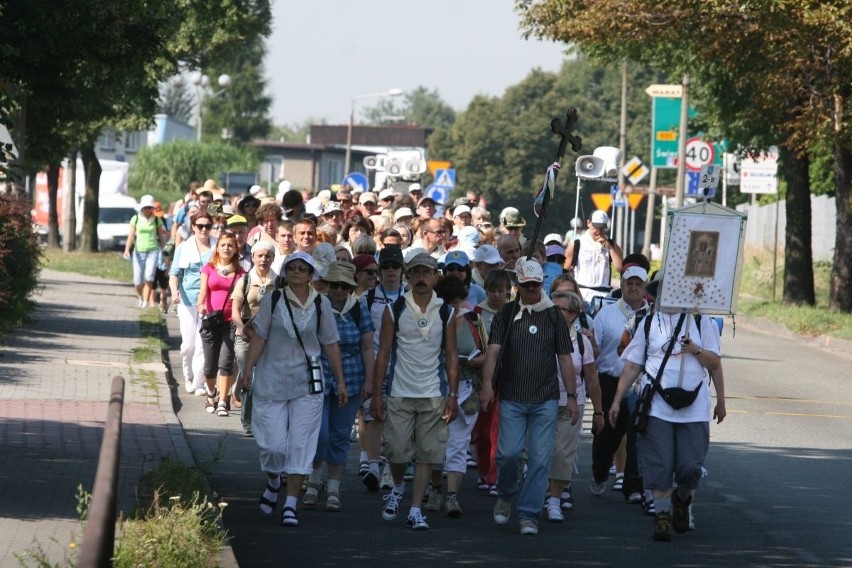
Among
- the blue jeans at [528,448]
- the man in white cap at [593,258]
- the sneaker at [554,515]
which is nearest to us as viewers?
the blue jeans at [528,448]

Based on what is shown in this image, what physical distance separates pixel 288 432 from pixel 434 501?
1165 millimetres

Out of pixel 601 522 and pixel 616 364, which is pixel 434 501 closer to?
pixel 601 522

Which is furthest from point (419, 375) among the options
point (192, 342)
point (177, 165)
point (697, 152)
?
point (177, 165)

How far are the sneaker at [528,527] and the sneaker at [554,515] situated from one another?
22.2 inches

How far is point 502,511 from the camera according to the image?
10.4m

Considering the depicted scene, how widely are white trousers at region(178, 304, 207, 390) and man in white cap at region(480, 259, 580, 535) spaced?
5.65 meters

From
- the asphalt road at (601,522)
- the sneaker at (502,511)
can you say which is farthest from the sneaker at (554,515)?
the sneaker at (502,511)

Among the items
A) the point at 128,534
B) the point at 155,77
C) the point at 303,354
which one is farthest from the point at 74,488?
the point at 155,77

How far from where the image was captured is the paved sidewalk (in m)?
8.76

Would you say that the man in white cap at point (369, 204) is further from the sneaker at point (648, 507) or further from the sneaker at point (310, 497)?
the sneaker at point (648, 507)

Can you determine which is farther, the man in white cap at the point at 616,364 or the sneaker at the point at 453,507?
the man in white cap at the point at 616,364

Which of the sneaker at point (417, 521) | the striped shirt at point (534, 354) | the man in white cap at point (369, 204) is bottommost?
the sneaker at point (417, 521)

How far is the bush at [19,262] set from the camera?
20947 mm

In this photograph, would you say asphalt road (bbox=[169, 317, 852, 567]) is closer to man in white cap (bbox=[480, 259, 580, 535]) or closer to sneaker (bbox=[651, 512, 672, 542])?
sneaker (bbox=[651, 512, 672, 542])
